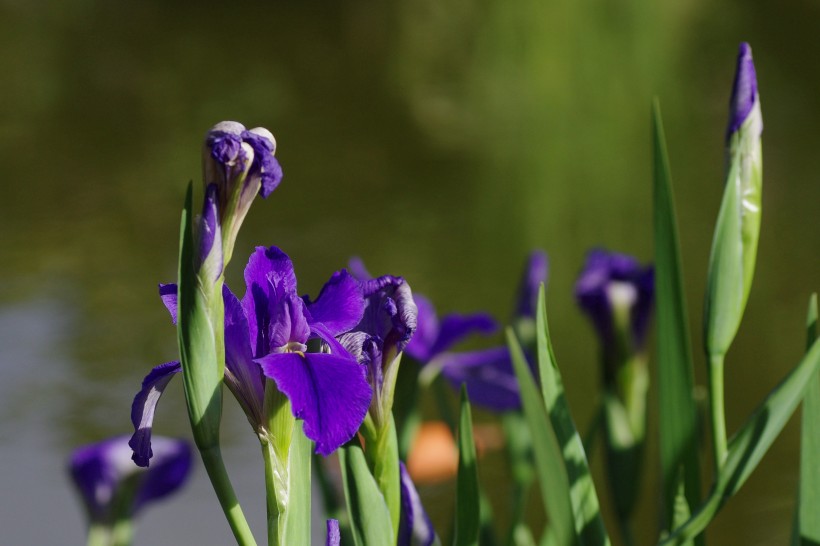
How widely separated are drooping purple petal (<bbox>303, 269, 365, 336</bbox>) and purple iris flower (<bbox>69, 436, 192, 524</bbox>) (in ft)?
0.54

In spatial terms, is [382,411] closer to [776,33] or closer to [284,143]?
[284,143]

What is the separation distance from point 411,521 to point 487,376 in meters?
0.20

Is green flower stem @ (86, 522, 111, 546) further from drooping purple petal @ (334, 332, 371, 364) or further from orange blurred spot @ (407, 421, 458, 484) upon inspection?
orange blurred spot @ (407, 421, 458, 484)

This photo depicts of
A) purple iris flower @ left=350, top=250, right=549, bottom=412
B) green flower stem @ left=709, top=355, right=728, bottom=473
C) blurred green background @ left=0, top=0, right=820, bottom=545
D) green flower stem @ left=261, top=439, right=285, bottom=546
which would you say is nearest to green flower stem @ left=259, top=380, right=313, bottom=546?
green flower stem @ left=261, top=439, right=285, bottom=546

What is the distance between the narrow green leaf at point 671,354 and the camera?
30cm

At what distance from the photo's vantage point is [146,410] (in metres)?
0.24

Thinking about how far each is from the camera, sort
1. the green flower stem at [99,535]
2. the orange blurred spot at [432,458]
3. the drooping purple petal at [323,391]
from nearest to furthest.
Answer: the drooping purple petal at [323,391] → the green flower stem at [99,535] → the orange blurred spot at [432,458]

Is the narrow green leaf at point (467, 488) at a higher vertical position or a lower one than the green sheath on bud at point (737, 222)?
lower

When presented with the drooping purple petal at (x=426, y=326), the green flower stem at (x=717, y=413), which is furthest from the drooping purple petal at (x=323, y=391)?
the drooping purple petal at (x=426, y=326)

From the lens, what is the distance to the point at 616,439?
0.43 m

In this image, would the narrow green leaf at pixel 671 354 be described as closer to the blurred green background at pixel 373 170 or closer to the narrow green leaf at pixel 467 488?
the narrow green leaf at pixel 467 488

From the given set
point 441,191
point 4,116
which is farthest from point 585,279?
point 4,116

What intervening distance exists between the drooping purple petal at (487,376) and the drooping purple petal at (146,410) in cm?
25

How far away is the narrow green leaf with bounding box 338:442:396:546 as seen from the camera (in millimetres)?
255
